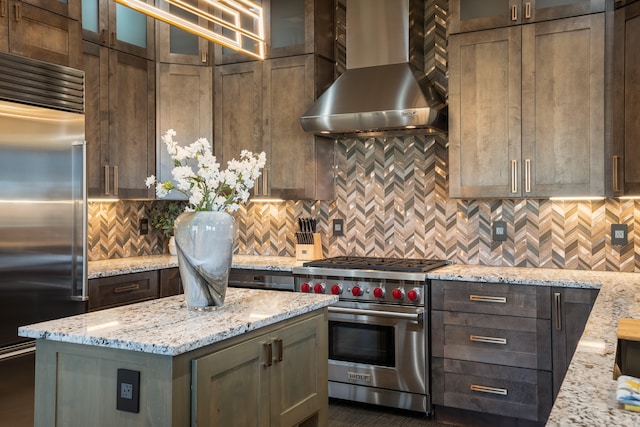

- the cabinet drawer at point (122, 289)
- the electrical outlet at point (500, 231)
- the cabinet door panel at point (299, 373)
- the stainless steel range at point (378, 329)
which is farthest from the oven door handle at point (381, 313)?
the cabinet drawer at point (122, 289)

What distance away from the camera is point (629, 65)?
3.22 meters

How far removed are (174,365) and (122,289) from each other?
216cm

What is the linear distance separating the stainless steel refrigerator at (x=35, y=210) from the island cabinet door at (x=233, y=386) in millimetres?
1536

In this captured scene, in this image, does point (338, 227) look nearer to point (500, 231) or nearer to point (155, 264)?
point (500, 231)

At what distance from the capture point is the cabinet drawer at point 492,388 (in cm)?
339

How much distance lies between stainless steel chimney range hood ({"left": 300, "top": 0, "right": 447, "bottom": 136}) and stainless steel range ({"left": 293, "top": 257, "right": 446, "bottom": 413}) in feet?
3.06

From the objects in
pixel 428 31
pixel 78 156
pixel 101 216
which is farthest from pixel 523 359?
pixel 101 216

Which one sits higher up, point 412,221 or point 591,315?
point 412,221

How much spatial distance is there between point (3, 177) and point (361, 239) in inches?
97.9

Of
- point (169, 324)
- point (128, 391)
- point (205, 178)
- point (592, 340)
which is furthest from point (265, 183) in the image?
point (592, 340)

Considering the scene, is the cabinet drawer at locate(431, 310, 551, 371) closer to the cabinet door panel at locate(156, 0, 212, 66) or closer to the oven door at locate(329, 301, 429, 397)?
the oven door at locate(329, 301, 429, 397)

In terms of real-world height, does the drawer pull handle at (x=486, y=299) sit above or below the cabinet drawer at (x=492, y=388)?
above

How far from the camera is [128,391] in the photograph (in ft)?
6.17

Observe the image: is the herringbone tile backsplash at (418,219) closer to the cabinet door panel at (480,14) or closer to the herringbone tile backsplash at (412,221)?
the herringbone tile backsplash at (412,221)
